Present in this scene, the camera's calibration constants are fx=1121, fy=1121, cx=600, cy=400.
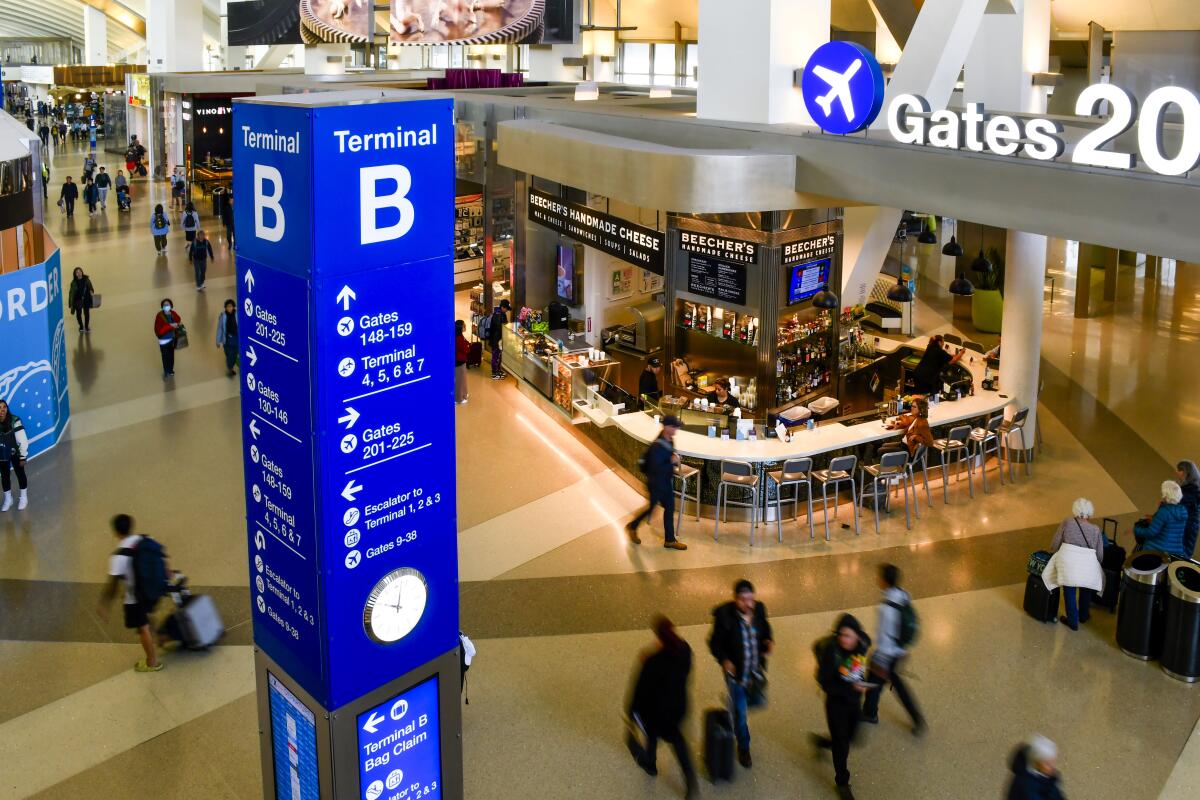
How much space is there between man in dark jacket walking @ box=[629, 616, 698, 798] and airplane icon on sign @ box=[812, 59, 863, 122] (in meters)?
5.64

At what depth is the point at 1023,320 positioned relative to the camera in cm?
1230

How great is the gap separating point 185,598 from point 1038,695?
6034 millimetres

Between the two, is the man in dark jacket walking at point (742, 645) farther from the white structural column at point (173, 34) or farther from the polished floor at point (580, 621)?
the white structural column at point (173, 34)

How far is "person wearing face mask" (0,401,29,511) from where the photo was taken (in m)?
10.4

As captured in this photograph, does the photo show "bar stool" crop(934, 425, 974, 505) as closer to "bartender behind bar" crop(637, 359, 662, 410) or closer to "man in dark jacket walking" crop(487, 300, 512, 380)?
"bartender behind bar" crop(637, 359, 662, 410)

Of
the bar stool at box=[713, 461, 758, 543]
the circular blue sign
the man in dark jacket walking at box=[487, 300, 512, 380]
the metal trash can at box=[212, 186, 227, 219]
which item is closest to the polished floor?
the bar stool at box=[713, 461, 758, 543]

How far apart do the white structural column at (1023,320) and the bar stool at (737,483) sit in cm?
354

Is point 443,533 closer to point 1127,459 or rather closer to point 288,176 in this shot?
point 288,176

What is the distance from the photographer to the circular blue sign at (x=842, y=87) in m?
9.70

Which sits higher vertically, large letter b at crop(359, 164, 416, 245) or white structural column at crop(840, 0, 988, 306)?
white structural column at crop(840, 0, 988, 306)

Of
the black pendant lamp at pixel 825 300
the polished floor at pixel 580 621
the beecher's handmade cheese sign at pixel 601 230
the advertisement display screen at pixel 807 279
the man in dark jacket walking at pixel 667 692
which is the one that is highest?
the beecher's handmade cheese sign at pixel 601 230

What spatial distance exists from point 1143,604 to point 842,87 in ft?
16.5

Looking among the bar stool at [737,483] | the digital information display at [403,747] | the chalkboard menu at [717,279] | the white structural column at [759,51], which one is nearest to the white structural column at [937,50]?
the white structural column at [759,51]

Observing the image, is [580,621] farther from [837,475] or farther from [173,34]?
[173,34]
